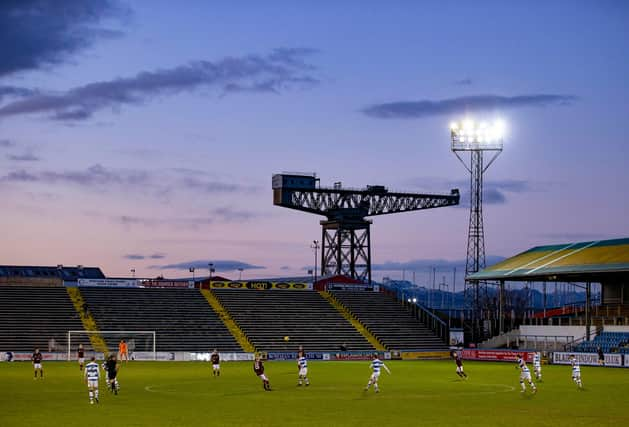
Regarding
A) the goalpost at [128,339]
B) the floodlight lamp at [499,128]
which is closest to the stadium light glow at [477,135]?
the floodlight lamp at [499,128]

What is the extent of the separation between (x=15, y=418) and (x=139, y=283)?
73.0 metres

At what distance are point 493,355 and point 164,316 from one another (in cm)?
3456

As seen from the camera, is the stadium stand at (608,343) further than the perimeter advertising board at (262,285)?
No

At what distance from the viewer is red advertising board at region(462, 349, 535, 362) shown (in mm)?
86375

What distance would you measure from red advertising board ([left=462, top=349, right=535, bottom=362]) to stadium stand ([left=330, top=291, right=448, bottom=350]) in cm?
943

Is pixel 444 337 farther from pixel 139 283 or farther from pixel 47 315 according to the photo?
pixel 47 315

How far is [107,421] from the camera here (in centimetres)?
3428

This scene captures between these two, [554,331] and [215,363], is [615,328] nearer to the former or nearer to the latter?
[554,331]

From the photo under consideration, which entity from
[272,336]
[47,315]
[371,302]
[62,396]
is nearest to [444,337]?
[371,302]

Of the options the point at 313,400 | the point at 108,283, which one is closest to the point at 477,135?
the point at 108,283

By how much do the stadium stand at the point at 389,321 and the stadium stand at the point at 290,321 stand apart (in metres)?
2.56

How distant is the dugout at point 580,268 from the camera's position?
87125 mm

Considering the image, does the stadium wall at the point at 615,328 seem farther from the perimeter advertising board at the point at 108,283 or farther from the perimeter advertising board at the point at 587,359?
the perimeter advertising board at the point at 108,283

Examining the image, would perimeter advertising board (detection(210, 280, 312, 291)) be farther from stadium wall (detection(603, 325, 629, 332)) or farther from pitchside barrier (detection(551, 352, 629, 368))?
pitchside barrier (detection(551, 352, 629, 368))
